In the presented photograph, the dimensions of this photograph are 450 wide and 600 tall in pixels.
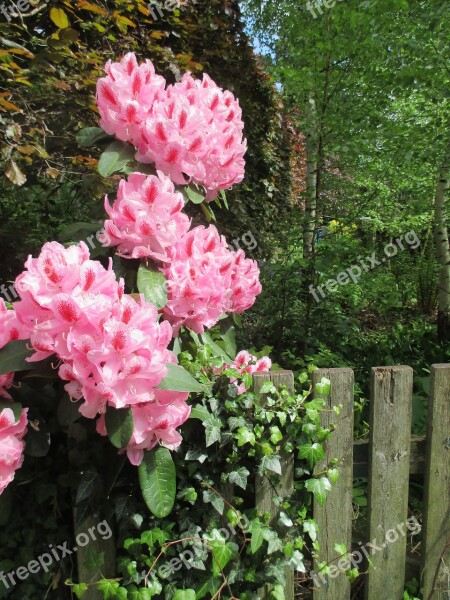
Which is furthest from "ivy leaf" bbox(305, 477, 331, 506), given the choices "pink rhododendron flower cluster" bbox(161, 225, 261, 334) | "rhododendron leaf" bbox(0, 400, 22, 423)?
"rhododendron leaf" bbox(0, 400, 22, 423)

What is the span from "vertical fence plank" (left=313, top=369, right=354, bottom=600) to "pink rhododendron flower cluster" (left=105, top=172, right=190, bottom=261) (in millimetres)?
626

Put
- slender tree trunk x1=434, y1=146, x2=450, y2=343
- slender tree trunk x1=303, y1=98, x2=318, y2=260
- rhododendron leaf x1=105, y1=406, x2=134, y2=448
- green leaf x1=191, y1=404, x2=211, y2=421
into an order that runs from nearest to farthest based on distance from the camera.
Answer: rhododendron leaf x1=105, y1=406, x2=134, y2=448
green leaf x1=191, y1=404, x2=211, y2=421
slender tree trunk x1=303, y1=98, x2=318, y2=260
slender tree trunk x1=434, y1=146, x2=450, y2=343

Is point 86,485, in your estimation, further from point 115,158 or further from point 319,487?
point 115,158

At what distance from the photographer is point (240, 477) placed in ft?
4.22

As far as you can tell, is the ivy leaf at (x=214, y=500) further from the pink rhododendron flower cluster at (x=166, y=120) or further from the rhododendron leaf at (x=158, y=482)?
the pink rhododendron flower cluster at (x=166, y=120)

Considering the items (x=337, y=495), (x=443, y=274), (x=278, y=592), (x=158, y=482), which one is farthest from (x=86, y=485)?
(x=443, y=274)

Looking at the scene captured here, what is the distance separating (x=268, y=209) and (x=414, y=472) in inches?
166

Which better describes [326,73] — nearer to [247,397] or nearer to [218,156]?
[218,156]

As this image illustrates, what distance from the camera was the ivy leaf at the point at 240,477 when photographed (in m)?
1.28

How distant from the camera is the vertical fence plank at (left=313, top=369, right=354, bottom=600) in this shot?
140cm

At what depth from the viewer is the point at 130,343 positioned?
0.88 metres

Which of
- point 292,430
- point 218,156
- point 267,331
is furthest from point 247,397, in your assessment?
point 267,331

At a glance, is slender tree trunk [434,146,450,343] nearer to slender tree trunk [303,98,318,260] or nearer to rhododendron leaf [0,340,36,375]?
slender tree trunk [303,98,318,260]
